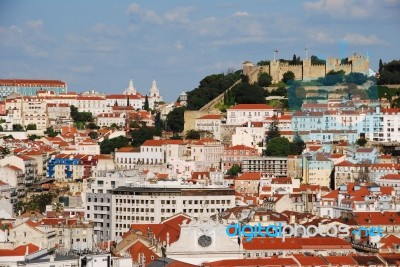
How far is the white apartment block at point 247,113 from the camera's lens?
219 feet

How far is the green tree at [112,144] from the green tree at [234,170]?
33.0 ft

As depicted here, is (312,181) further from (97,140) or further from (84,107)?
(84,107)

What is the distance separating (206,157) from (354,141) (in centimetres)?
693

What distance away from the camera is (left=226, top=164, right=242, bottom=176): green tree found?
58.1m

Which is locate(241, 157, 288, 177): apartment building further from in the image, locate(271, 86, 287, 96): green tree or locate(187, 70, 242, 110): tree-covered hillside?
locate(187, 70, 242, 110): tree-covered hillside

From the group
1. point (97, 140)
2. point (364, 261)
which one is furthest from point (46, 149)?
point (364, 261)

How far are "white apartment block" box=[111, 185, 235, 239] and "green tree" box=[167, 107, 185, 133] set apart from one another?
27.3 m

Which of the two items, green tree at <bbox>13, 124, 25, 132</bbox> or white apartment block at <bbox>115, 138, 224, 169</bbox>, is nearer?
white apartment block at <bbox>115, 138, 224, 169</bbox>

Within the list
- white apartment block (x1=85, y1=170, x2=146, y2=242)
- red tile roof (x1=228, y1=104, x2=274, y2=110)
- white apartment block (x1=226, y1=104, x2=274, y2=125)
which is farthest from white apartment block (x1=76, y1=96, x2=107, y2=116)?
white apartment block (x1=85, y1=170, x2=146, y2=242)

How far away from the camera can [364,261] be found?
31219mm

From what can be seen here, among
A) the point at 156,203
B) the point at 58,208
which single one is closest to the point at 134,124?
the point at 58,208

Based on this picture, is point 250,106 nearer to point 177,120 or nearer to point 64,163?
point 177,120

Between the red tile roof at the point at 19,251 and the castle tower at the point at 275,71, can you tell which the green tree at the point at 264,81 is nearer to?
the castle tower at the point at 275,71

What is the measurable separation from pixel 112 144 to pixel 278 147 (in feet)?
38.2
